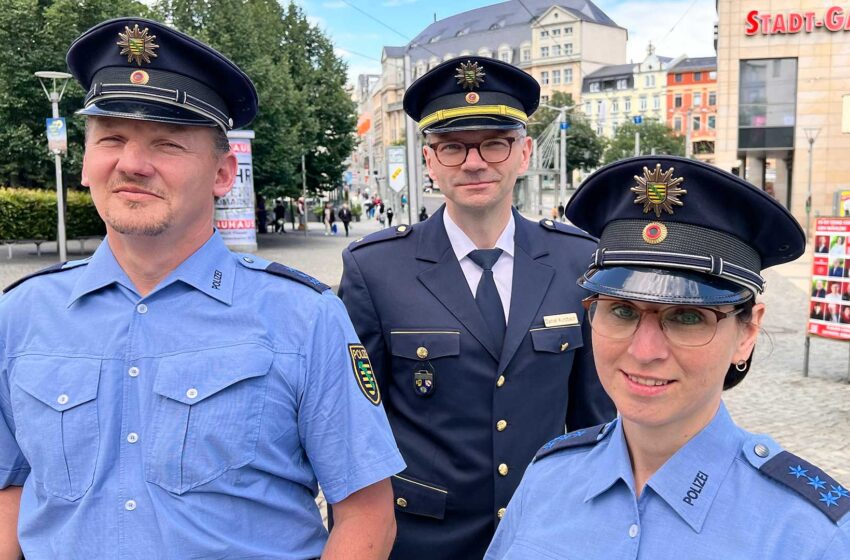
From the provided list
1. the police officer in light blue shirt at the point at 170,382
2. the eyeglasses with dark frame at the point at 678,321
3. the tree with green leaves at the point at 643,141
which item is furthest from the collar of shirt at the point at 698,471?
the tree with green leaves at the point at 643,141

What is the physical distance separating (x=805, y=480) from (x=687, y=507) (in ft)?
0.70

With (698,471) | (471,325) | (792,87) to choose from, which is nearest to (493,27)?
(792,87)

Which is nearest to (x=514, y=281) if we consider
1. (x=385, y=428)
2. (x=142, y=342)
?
(x=385, y=428)

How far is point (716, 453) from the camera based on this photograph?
145 centimetres

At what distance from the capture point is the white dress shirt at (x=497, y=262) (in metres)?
2.68

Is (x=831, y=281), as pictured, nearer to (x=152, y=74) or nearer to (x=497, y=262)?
(x=497, y=262)

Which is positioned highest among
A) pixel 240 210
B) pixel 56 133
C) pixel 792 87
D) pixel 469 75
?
pixel 792 87

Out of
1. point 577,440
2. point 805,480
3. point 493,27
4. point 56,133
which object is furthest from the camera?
point 493,27

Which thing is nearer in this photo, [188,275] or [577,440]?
[577,440]

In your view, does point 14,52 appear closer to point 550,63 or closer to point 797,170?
point 797,170

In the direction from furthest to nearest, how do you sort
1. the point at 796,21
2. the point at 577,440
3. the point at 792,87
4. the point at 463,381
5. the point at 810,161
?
1. the point at 792,87
2. the point at 796,21
3. the point at 810,161
4. the point at 463,381
5. the point at 577,440

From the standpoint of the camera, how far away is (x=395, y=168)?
65.8 feet

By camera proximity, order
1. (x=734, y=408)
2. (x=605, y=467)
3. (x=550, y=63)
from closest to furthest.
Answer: (x=605, y=467) → (x=734, y=408) → (x=550, y=63)

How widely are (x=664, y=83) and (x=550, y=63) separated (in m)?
16.1
